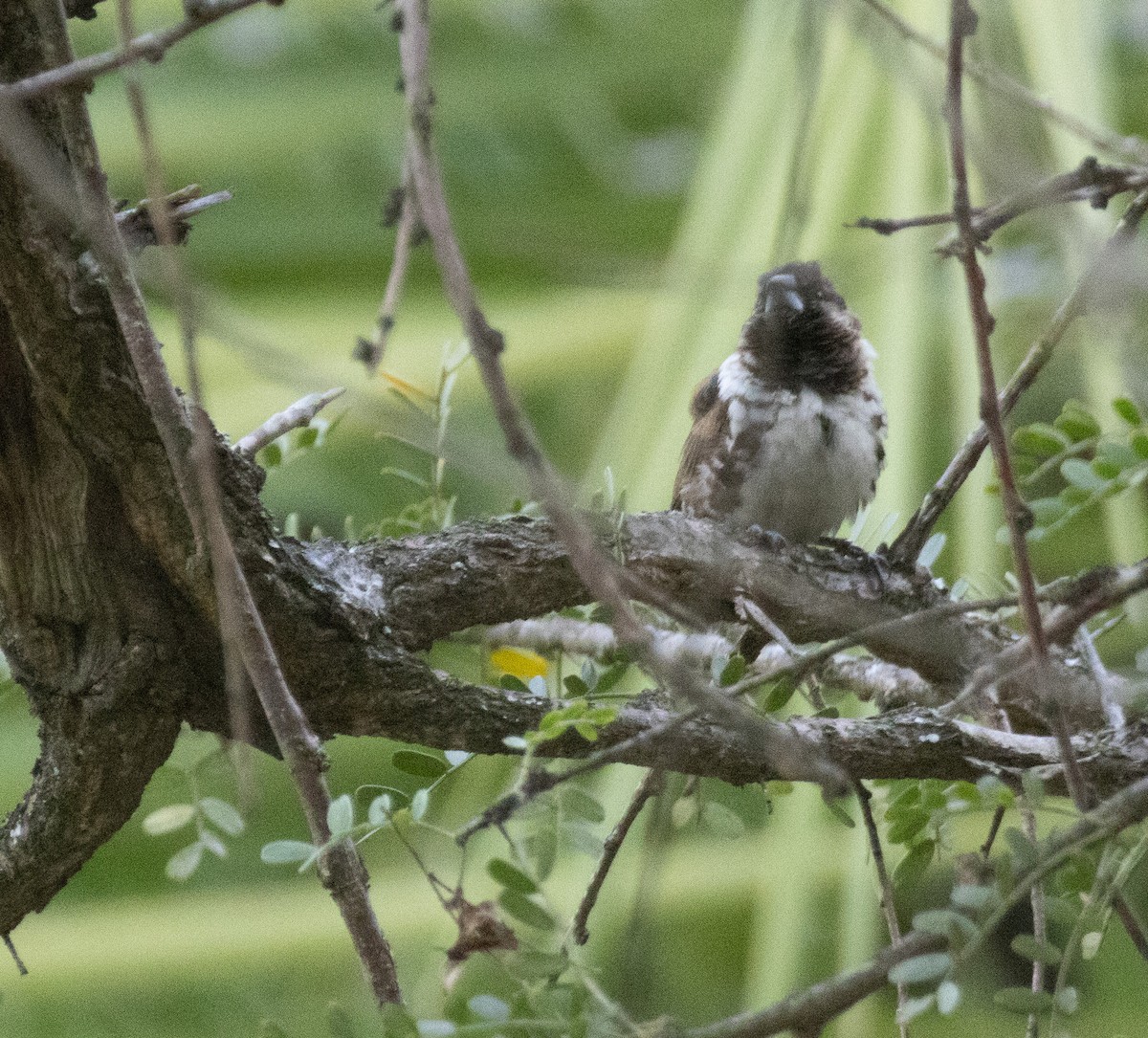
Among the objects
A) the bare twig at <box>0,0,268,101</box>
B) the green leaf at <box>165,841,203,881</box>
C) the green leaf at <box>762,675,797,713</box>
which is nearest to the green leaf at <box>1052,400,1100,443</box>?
the green leaf at <box>762,675,797,713</box>

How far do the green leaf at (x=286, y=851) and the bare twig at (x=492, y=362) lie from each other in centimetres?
26

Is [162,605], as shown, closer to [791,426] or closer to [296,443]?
[296,443]

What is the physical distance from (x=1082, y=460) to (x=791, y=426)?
28.8 inches

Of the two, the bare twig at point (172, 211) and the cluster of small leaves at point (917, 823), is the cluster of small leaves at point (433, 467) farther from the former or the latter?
the cluster of small leaves at point (917, 823)

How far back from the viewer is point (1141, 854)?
0.70 meters

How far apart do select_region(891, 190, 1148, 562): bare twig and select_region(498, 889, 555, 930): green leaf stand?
39 centimetres

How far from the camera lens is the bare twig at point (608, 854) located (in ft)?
2.85

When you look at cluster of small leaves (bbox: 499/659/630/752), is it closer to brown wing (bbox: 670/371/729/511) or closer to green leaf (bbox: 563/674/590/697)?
green leaf (bbox: 563/674/590/697)

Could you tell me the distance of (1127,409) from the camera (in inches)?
35.2

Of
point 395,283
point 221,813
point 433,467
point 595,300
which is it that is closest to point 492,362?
point 395,283

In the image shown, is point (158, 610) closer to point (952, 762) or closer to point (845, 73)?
point (952, 762)

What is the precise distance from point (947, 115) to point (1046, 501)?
1.12ft

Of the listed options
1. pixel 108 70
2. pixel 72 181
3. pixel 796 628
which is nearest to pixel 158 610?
pixel 72 181

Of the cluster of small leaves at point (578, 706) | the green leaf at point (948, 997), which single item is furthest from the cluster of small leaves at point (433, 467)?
the green leaf at point (948, 997)
